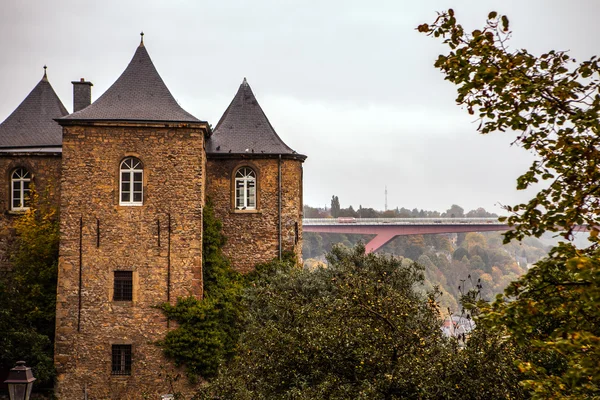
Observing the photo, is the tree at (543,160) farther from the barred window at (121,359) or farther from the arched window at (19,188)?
the arched window at (19,188)

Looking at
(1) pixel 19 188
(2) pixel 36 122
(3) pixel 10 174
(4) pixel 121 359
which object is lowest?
(4) pixel 121 359

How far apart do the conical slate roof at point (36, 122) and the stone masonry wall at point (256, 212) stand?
713 cm

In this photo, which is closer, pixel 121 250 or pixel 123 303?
pixel 123 303

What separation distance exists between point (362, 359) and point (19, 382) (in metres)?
5.59

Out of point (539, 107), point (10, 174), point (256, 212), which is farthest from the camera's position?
point (256, 212)

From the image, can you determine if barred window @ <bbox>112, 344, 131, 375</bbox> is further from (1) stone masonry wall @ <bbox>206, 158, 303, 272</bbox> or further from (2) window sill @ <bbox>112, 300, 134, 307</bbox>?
(1) stone masonry wall @ <bbox>206, 158, 303, 272</bbox>

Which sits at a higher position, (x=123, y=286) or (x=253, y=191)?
(x=253, y=191)

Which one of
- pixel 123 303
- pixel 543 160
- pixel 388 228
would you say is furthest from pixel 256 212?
pixel 388 228

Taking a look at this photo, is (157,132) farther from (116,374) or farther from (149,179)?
(116,374)

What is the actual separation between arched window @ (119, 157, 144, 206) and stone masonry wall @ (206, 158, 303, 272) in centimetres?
375

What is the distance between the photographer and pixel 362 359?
11547mm

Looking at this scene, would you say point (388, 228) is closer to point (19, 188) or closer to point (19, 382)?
point (19, 188)

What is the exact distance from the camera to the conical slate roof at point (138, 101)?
23484 millimetres

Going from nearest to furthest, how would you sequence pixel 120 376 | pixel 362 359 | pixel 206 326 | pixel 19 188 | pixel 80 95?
1. pixel 362 359
2. pixel 120 376
3. pixel 206 326
4. pixel 19 188
5. pixel 80 95
